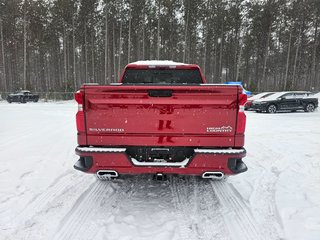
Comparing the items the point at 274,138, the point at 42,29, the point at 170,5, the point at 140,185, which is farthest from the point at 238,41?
the point at 140,185

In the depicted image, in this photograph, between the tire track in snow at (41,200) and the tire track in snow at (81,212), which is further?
the tire track in snow at (41,200)

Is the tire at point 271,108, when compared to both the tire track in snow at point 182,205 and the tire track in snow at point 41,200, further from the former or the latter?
the tire track in snow at point 41,200

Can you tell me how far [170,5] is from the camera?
33781mm

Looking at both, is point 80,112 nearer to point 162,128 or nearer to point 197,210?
point 162,128

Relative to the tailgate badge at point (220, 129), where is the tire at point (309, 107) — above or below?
below

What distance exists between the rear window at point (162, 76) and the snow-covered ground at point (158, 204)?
215 centimetres

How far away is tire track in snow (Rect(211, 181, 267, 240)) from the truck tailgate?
0.96 metres

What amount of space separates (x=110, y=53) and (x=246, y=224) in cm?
4654

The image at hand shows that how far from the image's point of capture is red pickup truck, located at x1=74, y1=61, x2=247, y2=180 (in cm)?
300

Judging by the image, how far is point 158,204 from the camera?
3.47m

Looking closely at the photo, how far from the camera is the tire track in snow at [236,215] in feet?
9.07

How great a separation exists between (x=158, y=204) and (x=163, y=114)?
1376 mm

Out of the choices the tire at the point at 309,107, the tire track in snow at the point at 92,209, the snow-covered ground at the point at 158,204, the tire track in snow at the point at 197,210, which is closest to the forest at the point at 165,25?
the tire at the point at 309,107

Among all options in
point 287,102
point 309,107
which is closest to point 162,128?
point 287,102
